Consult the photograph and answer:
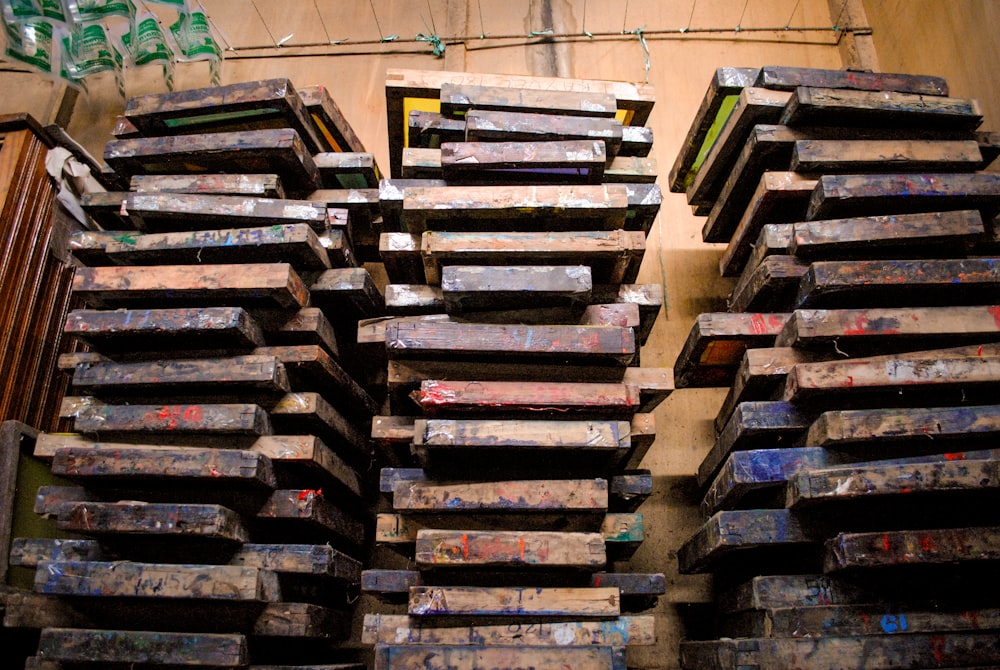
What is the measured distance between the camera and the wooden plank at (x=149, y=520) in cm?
245

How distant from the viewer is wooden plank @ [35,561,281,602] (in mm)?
2398

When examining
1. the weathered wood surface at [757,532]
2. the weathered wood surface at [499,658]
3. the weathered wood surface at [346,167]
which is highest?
the weathered wood surface at [346,167]

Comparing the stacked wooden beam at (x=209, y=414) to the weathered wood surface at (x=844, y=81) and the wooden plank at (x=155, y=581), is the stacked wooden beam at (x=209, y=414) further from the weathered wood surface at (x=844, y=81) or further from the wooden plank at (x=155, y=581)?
the weathered wood surface at (x=844, y=81)

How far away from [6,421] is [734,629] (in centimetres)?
348

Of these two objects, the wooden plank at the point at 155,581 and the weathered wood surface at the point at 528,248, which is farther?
the weathered wood surface at the point at 528,248

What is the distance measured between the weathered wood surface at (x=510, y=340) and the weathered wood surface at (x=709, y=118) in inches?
56.9

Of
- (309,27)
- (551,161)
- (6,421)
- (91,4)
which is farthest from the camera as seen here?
(309,27)

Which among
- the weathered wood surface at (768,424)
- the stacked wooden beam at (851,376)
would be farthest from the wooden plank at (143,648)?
the weathered wood surface at (768,424)

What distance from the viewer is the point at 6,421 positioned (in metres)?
3.20

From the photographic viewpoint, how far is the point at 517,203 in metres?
2.79

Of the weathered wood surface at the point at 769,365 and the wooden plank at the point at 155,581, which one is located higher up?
the weathered wood surface at the point at 769,365

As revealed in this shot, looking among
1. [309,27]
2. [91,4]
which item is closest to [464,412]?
[91,4]

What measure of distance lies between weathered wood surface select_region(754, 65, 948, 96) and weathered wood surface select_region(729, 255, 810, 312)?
87cm

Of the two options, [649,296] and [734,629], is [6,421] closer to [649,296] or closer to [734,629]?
[649,296]
